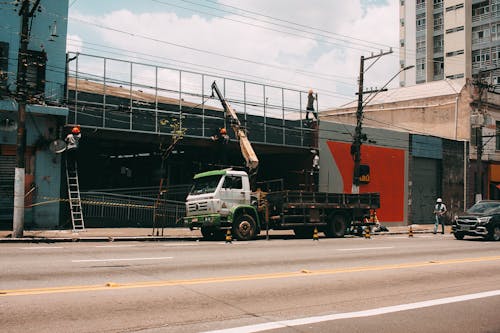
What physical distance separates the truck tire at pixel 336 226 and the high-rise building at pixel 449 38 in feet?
179

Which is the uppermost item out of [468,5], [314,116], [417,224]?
[468,5]

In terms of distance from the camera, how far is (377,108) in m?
49.8

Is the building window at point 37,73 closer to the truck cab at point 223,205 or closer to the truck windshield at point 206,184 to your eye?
the truck windshield at point 206,184

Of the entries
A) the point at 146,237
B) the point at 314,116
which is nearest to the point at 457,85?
the point at 314,116

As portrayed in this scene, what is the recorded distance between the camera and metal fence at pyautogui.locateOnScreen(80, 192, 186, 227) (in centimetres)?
2536

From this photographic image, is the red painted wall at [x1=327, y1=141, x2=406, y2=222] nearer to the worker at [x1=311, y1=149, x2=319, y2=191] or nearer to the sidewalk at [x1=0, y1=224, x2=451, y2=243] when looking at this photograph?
the worker at [x1=311, y1=149, x2=319, y2=191]

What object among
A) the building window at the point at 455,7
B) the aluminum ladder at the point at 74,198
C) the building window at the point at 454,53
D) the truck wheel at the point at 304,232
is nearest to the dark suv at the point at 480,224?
the truck wheel at the point at 304,232

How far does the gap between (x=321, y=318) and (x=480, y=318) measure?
232 cm

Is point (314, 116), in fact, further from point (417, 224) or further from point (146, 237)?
point (146, 237)

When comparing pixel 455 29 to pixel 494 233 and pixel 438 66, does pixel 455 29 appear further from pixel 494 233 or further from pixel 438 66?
pixel 494 233

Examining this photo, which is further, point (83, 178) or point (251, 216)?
point (83, 178)

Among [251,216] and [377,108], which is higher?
[377,108]

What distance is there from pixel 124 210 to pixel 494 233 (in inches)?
699

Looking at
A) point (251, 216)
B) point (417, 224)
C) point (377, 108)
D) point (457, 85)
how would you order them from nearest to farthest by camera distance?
point (251, 216), point (417, 224), point (457, 85), point (377, 108)
